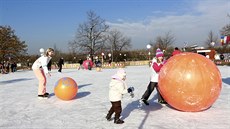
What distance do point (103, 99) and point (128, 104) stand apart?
4.47 feet

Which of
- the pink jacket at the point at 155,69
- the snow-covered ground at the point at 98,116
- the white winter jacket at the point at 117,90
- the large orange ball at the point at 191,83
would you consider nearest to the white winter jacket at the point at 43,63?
the snow-covered ground at the point at 98,116

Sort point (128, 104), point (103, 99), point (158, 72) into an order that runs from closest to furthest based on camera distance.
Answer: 1. point (158, 72)
2. point (128, 104)
3. point (103, 99)

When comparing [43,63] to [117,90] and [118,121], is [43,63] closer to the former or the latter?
[117,90]

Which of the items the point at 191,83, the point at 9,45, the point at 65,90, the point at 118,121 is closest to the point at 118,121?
the point at 118,121

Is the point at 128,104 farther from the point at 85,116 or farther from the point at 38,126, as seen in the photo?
the point at 38,126

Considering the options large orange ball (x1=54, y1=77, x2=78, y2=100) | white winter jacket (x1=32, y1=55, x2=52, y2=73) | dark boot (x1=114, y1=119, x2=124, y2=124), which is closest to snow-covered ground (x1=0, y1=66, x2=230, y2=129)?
dark boot (x1=114, y1=119, x2=124, y2=124)

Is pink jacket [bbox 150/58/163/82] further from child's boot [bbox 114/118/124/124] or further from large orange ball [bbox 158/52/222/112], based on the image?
child's boot [bbox 114/118/124/124]

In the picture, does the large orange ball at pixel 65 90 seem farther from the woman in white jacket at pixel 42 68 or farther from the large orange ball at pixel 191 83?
the large orange ball at pixel 191 83

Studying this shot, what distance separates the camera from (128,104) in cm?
848

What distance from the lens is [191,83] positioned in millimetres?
6523

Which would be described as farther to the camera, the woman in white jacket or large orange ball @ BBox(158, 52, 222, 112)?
the woman in white jacket

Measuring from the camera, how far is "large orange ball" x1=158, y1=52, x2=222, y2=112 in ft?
21.4

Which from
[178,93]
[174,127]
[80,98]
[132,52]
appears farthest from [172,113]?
[132,52]

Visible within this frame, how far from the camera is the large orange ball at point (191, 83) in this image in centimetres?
652
